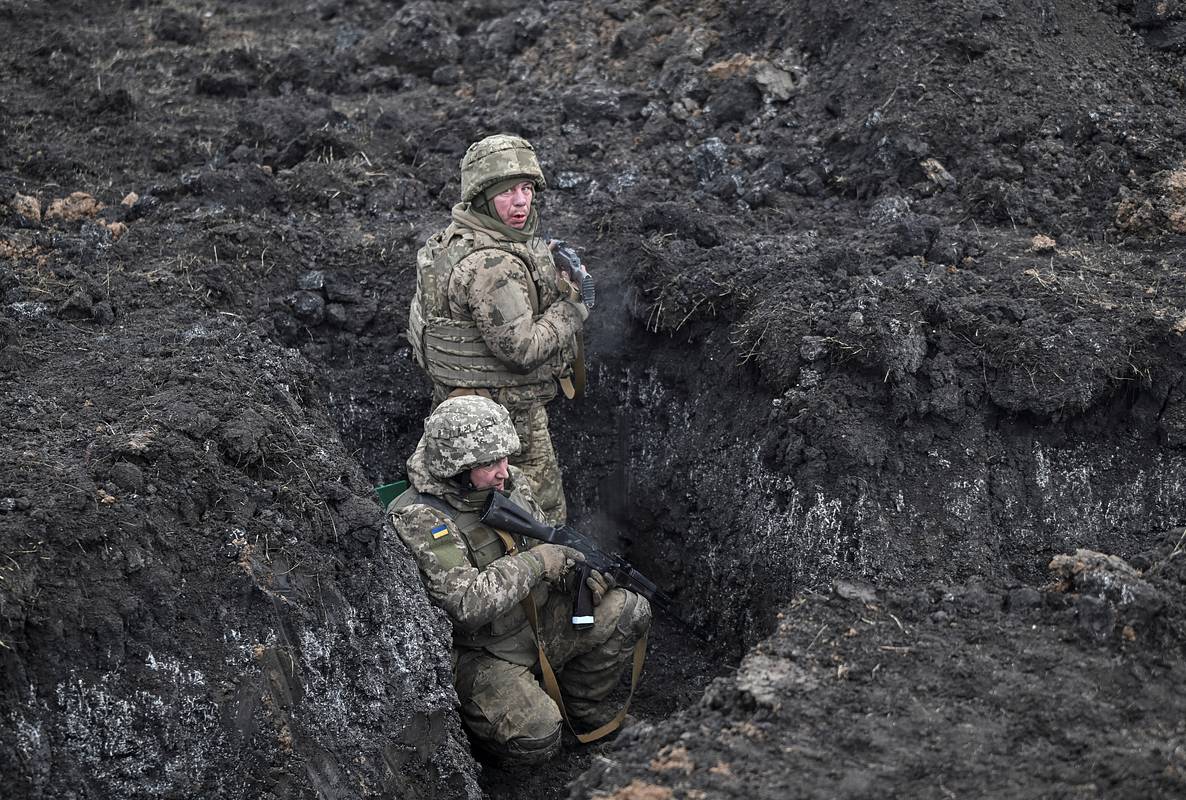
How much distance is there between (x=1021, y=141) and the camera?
7.71 metres

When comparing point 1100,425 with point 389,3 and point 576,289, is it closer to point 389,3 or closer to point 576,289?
point 576,289

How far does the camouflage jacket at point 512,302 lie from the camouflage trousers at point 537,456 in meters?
0.07

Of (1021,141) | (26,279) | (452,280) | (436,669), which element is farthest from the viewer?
(1021,141)

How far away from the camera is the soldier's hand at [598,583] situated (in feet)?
19.1

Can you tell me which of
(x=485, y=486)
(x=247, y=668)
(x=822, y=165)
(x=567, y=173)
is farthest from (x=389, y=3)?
(x=247, y=668)

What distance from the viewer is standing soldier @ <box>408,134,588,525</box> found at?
19.9 feet

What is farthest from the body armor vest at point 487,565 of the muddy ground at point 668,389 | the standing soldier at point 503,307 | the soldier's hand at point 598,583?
the standing soldier at point 503,307

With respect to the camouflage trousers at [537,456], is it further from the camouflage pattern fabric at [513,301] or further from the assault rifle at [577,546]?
the assault rifle at [577,546]

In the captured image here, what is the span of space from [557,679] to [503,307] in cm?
195

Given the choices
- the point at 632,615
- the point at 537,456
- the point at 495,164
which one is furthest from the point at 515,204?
the point at 632,615

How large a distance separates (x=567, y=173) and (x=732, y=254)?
1784 millimetres

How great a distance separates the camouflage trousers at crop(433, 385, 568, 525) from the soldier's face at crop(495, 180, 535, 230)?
924 millimetres

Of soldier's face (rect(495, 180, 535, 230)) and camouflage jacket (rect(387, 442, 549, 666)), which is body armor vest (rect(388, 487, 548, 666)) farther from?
soldier's face (rect(495, 180, 535, 230))

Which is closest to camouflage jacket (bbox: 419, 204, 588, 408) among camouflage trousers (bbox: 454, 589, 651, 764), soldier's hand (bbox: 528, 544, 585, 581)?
soldier's hand (bbox: 528, 544, 585, 581)
